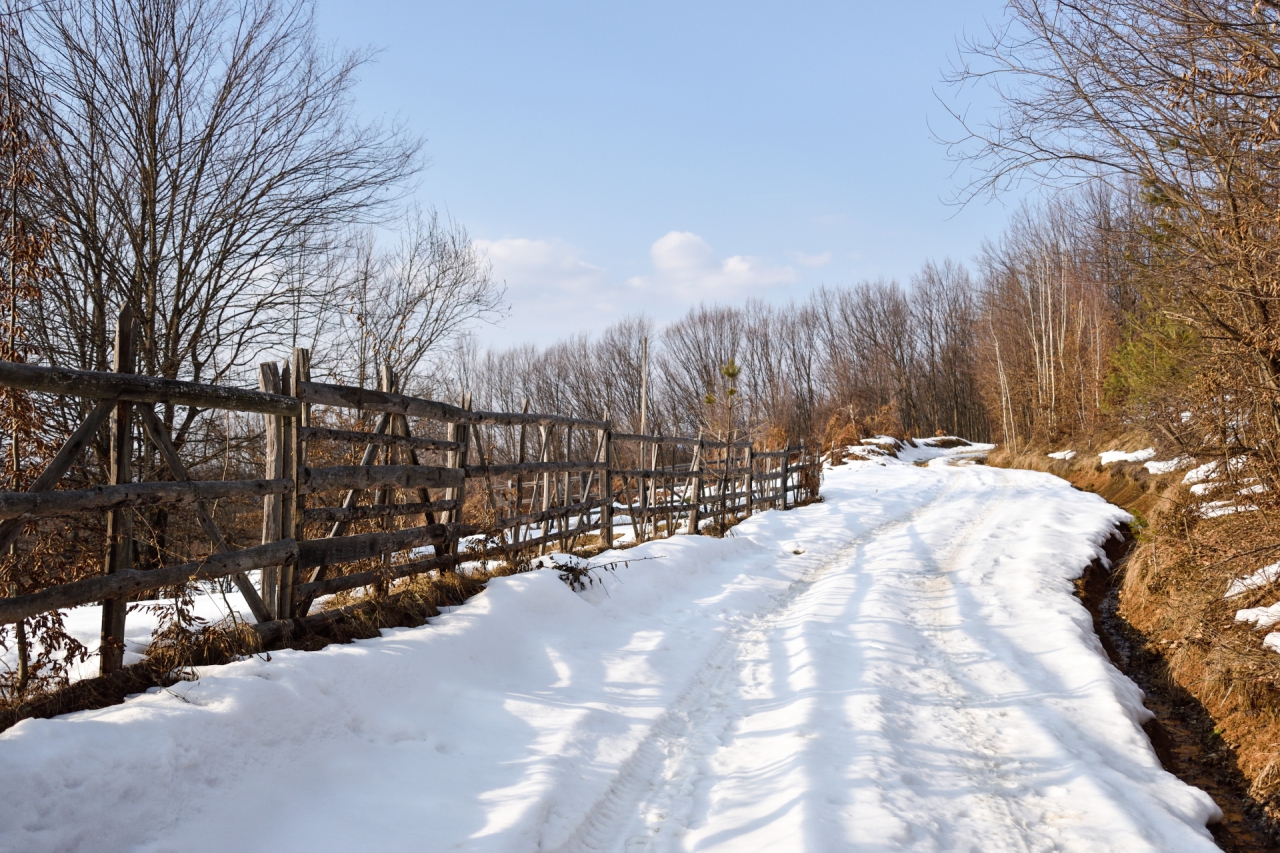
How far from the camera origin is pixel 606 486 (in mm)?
9609

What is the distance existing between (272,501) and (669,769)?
3080 mm

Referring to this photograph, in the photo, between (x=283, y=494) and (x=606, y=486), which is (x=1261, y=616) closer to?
(x=606, y=486)

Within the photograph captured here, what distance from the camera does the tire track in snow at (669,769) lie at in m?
3.29

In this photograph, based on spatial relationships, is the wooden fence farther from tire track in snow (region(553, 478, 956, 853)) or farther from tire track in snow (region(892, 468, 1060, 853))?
tire track in snow (region(892, 468, 1060, 853))

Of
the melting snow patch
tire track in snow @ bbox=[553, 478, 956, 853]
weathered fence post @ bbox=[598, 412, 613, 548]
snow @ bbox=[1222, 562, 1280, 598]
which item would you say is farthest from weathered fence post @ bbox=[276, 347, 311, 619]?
snow @ bbox=[1222, 562, 1280, 598]

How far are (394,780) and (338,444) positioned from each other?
6.28 metres

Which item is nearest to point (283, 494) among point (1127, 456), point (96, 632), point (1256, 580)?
point (96, 632)

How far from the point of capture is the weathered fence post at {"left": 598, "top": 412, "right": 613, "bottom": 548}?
9562 mm

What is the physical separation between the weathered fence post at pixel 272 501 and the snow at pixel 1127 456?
17402 millimetres

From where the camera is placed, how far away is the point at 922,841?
3.32m

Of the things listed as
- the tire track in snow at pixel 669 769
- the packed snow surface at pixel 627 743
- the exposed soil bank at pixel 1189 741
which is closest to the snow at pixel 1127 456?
the exposed soil bank at pixel 1189 741

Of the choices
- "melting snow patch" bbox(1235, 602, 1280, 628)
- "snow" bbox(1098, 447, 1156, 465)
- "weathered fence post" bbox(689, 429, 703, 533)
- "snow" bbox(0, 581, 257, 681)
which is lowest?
"melting snow patch" bbox(1235, 602, 1280, 628)

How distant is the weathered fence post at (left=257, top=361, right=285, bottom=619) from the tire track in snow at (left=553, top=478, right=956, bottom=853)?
2549mm

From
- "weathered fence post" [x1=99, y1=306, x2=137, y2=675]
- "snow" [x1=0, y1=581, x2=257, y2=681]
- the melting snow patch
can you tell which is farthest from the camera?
the melting snow patch
